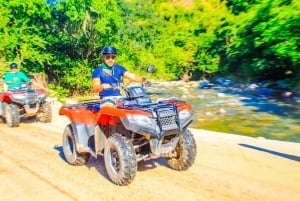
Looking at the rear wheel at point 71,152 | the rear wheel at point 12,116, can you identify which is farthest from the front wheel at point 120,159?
the rear wheel at point 12,116

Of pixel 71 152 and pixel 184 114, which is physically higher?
pixel 184 114

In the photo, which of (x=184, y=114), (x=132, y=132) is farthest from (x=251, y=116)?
(x=132, y=132)

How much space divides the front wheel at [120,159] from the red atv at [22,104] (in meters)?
6.90

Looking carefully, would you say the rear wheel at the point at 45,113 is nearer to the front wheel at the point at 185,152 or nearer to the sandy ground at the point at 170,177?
the sandy ground at the point at 170,177

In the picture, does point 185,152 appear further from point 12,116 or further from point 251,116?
point 251,116

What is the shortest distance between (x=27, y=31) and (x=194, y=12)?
37.7 metres

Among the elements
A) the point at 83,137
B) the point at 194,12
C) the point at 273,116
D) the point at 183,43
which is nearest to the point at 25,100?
the point at 83,137

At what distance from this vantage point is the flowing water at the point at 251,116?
41.8 ft

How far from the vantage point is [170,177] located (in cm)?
562

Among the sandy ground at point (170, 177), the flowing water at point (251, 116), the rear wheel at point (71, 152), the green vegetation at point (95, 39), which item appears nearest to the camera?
the sandy ground at point (170, 177)

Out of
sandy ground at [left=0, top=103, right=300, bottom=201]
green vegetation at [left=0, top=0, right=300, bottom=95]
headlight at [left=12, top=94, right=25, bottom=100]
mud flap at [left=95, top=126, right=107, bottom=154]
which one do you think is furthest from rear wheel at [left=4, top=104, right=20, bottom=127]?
green vegetation at [left=0, top=0, right=300, bottom=95]

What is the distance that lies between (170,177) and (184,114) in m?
1.05

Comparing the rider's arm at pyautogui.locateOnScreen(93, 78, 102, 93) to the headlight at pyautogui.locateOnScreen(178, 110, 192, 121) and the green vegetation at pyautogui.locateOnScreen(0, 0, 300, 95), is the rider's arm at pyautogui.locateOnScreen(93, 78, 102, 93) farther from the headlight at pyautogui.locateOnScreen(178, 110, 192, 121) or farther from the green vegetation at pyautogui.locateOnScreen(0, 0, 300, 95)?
the green vegetation at pyautogui.locateOnScreen(0, 0, 300, 95)

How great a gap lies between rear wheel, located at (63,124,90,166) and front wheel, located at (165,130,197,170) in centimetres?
169
